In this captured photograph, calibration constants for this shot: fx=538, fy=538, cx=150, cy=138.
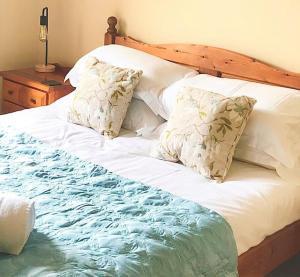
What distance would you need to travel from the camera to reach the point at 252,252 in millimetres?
2061

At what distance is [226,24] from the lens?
2.85 metres

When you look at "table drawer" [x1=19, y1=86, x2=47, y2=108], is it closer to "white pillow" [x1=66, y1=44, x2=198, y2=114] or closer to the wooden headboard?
"white pillow" [x1=66, y1=44, x2=198, y2=114]

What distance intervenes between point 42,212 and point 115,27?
6.10ft

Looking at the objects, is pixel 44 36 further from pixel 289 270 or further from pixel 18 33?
pixel 289 270

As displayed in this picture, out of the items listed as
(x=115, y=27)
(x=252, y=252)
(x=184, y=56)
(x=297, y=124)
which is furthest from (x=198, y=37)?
(x=252, y=252)

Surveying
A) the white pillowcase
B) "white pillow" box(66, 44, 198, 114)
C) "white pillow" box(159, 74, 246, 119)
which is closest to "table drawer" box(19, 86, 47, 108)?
"white pillow" box(66, 44, 198, 114)

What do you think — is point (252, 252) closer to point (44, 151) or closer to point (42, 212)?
point (42, 212)

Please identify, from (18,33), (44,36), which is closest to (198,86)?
(44,36)

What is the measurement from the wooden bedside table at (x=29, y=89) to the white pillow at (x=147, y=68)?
0.29m

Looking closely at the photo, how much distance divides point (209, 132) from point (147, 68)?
2.31 feet

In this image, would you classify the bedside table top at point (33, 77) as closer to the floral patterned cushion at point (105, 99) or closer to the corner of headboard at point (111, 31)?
the corner of headboard at point (111, 31)

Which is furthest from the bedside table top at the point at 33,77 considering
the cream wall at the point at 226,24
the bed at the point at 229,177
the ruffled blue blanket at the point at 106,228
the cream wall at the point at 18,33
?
the ruffled blue blanket at the point at 106,228

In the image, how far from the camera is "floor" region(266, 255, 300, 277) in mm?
2602

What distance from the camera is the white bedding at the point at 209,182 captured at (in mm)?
2035
